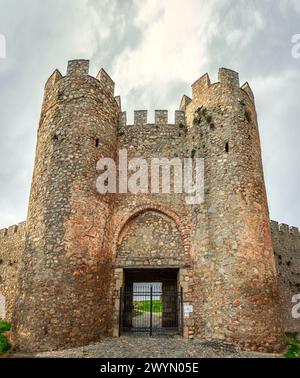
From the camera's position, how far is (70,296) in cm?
998

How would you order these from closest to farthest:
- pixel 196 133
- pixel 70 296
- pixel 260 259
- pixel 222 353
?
pixel 222 353 → pixel 70 296 → pixel 260 259 → pixel 196 133

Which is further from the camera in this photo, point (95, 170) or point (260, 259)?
point (95, 170)

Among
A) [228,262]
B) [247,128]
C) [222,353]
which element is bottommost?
[222,353]

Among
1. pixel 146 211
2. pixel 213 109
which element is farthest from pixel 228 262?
pixel 213 109

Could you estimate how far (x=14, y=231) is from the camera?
20.2 m

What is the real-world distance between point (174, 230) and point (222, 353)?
492 centimetres

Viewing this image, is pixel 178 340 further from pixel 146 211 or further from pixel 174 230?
pixel 146 211

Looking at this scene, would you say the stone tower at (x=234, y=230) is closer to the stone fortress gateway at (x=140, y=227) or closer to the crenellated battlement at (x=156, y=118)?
the stone fortress gateway at (x=140, y=227)

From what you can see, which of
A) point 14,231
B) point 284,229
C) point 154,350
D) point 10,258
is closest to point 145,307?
point 10,258

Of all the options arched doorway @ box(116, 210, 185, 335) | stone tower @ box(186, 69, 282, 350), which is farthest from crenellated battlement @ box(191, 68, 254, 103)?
arched doorway @ box(116, 210, 185, 335)

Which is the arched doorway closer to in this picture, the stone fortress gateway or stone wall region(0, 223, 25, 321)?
the stone fortress gateway

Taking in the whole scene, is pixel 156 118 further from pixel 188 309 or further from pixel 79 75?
pixel 188 309

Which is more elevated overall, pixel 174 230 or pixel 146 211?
pixel 146 211

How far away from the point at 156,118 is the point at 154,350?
9.84m
